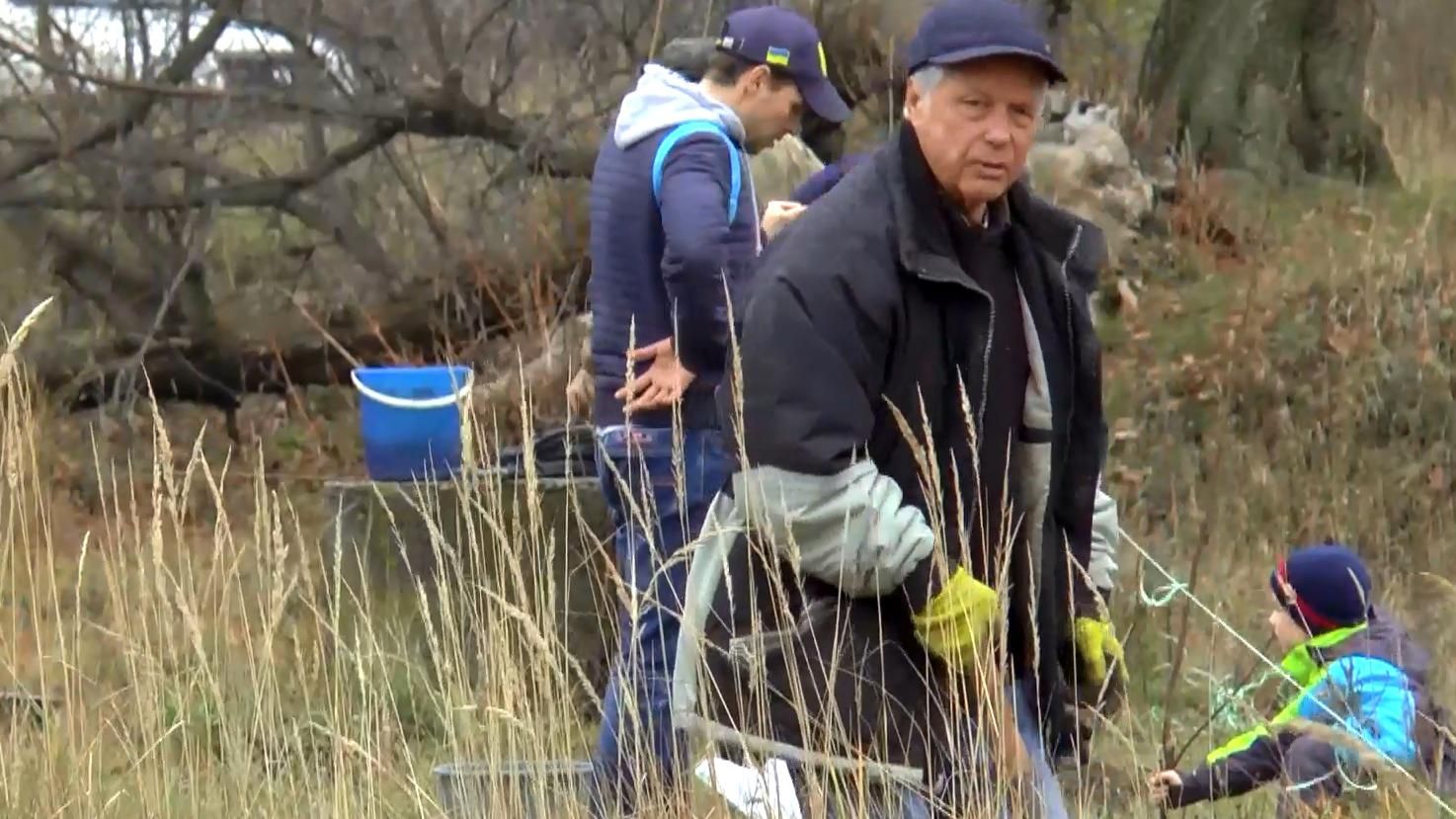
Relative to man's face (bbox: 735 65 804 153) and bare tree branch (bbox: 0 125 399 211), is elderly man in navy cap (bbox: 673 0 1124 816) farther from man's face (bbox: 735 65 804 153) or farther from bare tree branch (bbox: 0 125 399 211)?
bare tree branch (bbox: 0 125 399 211)

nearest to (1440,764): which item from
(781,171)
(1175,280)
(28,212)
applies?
(781,171)

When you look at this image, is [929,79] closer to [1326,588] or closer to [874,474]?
[874,474]

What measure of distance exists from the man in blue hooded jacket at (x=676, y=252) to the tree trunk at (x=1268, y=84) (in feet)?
22.9

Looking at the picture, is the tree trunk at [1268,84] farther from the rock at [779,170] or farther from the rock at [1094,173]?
the rock at [779,170]

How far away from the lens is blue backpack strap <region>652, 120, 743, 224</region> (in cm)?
393

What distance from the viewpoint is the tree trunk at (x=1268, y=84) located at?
1070 centimetres

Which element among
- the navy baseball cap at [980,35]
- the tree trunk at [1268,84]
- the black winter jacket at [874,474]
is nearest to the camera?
the black winter jacket at [874,474]

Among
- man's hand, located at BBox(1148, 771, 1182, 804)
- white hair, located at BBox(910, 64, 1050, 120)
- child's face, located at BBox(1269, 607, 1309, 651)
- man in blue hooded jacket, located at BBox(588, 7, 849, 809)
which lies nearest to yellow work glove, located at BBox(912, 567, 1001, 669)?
man's hand, located at BBox(1148, 771, 1182, 804)

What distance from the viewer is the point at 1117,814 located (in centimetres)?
357

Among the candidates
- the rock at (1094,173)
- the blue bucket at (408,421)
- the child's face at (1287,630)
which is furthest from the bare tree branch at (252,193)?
the child's face at (1287,630)

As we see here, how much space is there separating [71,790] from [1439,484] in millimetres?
5886

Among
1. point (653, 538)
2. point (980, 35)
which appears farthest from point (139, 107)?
point (980, 35)

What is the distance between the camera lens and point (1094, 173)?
948 centimetres

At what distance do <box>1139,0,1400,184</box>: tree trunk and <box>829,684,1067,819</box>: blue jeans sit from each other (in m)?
8.15
